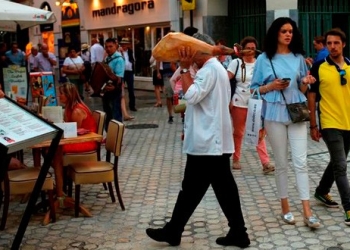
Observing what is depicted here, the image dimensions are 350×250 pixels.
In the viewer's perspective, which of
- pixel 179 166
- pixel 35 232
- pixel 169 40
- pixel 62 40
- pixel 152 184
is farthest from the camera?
pixel 62 40

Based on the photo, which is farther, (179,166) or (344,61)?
(179,166)

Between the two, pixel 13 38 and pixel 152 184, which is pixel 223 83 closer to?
pixel 152 184

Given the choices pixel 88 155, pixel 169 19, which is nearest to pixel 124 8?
pixel 169 19

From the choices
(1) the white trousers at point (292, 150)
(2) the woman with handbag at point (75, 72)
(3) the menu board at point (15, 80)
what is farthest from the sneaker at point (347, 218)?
(2) the woman with handbag at point (75, 72)

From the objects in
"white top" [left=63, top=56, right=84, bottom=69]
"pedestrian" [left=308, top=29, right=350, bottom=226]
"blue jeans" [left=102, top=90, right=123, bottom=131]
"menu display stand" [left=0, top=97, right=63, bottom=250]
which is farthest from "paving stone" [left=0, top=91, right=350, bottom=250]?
"white top" [left=63, top=56, right=84, bottom=69]

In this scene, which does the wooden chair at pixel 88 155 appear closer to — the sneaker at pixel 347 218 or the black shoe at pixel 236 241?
the black shoe at pixel 236 241

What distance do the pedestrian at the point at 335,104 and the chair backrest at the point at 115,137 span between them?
1987mm

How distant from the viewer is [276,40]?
5.44 metres

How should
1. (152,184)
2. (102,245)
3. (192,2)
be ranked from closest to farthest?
(102,245) → (152,184) → (192,2)

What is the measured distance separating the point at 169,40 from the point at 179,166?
3.90 metres

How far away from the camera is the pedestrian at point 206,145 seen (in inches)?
185

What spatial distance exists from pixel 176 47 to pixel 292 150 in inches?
62.9

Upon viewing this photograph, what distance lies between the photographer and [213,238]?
205 inches

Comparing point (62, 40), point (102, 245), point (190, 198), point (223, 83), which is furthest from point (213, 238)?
point (62, 40)
